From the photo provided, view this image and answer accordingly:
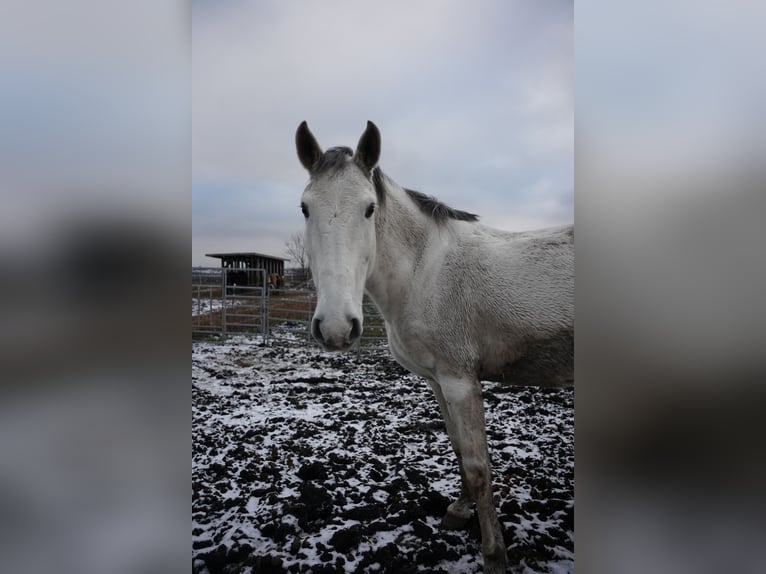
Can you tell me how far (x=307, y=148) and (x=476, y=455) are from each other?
50.6 inches

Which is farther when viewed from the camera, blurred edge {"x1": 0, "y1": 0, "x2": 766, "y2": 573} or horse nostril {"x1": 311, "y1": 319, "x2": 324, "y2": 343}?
horse nostril {"x1": 311, "y1": 319, "x2": 324, "y2": 343}

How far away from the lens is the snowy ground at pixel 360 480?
4.17ft

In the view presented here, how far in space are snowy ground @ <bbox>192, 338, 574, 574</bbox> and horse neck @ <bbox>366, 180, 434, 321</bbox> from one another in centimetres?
98

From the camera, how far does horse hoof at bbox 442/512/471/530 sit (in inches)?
56.4

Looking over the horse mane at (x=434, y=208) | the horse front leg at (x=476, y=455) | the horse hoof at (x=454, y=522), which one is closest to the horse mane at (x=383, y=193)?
the horse mane at (x=434, y=208)

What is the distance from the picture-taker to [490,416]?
266 centimetres

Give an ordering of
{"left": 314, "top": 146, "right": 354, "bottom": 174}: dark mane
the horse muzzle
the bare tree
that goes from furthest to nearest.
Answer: the bare tree, {"left": 314, "top": 146, "right": 354, "bottom": 174}: dark mane, the horse muzzle

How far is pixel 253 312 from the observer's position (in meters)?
6.17

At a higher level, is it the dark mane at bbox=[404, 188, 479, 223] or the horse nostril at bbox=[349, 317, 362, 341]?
the dark mane at bbox=[404, 188, 479, 223]

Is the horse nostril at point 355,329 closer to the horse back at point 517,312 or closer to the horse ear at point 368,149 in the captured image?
the horse back at point 517,312

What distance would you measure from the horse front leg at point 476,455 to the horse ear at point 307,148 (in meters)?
0.95

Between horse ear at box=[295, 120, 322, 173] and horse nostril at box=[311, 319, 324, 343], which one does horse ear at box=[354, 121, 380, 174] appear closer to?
horse ear at box=[295, 120, 322, 173]
